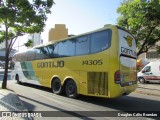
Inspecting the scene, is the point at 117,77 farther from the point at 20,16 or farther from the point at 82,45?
the point at 20,16

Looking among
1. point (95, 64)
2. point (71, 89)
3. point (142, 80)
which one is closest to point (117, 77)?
point (95, 64)

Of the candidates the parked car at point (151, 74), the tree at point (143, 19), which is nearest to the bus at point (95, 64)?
the tree at point (143, 19)

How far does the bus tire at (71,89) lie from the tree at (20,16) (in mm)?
4165

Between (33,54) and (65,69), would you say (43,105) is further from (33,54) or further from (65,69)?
(33,54)

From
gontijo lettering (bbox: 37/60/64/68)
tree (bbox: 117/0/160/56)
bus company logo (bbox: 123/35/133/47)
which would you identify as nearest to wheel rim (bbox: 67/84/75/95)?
gontijo lettering (bbox: 37/60/64/68)

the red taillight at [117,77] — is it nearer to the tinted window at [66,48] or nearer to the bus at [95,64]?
the bus at [95,64]

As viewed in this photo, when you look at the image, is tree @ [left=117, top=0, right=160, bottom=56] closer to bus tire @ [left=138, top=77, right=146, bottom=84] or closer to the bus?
bus tire @ [left=138, top=77, right=146, bottom=84]

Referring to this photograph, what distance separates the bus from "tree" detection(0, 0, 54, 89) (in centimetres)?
191

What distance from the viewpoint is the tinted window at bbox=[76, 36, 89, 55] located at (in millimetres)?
12954

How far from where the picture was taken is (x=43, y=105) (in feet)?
38.2

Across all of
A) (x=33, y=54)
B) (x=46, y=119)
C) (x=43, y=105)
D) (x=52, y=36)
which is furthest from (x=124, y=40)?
(x=52, y=36)

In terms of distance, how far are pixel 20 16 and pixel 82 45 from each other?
13.4 feet

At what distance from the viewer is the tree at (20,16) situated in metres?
14.1

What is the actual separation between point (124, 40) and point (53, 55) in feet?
17.8
